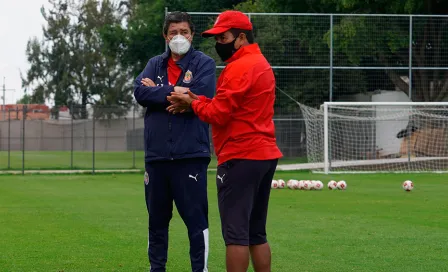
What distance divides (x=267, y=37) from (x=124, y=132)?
69.8 ft

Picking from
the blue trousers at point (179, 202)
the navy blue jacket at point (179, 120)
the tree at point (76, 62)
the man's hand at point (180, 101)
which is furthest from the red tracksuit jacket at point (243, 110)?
the tree at point (76, 62)

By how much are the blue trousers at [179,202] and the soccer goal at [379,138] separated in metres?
23.6

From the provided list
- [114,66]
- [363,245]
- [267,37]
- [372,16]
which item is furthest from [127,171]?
[114,66]

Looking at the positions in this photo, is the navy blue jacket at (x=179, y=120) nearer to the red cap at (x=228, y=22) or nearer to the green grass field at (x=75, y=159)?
the red cap at (x=228, y=22)

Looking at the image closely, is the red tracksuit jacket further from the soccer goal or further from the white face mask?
the soccer goal

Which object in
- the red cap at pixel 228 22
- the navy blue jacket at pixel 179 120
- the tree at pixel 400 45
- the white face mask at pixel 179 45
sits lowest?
the navy blue jacket at pixel 179 120

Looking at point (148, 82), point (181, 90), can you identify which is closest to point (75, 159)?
point (148, 82)

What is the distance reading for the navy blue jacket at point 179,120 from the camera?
7469mm

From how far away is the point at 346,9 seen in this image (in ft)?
122

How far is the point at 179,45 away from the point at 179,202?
1.28 m

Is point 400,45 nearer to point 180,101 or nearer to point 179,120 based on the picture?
point 179,120

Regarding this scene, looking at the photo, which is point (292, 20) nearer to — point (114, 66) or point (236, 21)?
point (236, 21)

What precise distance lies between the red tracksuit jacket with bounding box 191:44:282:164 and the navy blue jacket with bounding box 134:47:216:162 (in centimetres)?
53

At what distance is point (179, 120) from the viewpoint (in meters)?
7.50
